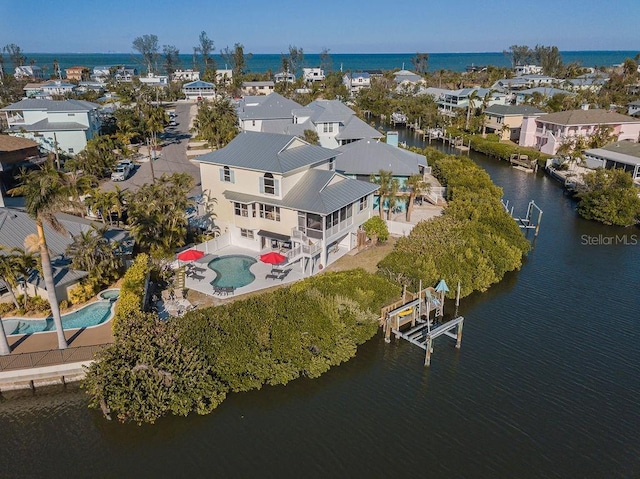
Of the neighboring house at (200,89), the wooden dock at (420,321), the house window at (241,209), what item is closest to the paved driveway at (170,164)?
the house window at (241,209)

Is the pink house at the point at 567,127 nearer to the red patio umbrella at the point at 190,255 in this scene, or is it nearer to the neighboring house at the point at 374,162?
the neighboring house at the point at 374,162

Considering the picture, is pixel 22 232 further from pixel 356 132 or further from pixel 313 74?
pixel 313 74

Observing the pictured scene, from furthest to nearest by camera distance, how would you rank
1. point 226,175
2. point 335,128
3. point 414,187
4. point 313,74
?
point 313,74 → point 335,128 → point 414,187 → point 226,175

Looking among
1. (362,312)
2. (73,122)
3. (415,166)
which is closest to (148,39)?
(73,122)

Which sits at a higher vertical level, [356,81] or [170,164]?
[356,81]

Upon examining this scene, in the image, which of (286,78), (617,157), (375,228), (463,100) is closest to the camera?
(375,228)

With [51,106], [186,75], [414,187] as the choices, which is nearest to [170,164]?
[51,106]
